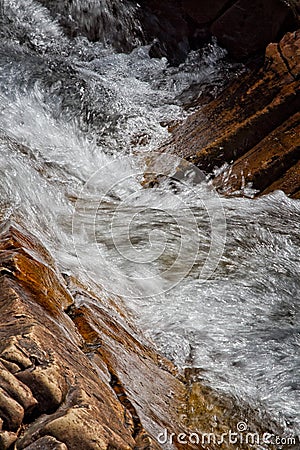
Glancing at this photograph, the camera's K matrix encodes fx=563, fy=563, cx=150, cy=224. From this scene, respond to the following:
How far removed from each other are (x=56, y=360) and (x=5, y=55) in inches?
190

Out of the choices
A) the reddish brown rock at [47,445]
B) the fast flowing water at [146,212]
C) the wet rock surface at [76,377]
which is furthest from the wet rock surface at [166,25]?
the reddish brown rock at [47,445]

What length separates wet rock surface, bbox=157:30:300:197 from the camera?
17.3 feet

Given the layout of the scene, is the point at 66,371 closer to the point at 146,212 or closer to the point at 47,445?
the point at 47,445

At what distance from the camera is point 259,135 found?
5.44m

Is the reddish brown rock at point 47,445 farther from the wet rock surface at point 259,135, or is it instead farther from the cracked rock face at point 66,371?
the wet rock surface at point 259,135

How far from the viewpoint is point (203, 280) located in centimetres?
384

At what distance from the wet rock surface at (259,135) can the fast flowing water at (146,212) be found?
209mm

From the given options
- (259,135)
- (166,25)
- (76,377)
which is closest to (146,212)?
(259,135)

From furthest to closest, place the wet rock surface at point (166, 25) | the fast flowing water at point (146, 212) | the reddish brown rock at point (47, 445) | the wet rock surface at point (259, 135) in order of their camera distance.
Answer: the wet rock surface at point (166, 25) < the wet rock surface at point (259, 135) < the fast flowing water at point (146, 212) < the reddish brown rock at point (47, 445)

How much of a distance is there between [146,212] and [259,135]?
1.57 metres

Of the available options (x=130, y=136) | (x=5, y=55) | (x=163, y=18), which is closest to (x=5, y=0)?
(x=5, y=55)

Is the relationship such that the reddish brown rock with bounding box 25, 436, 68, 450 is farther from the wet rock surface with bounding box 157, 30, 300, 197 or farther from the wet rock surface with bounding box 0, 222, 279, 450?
the wet rock surface with bounding box 157, 30, 300, 197

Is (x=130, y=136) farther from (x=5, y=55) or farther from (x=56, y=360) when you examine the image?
(x=56, y=360)

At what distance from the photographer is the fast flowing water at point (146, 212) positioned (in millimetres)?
3389
